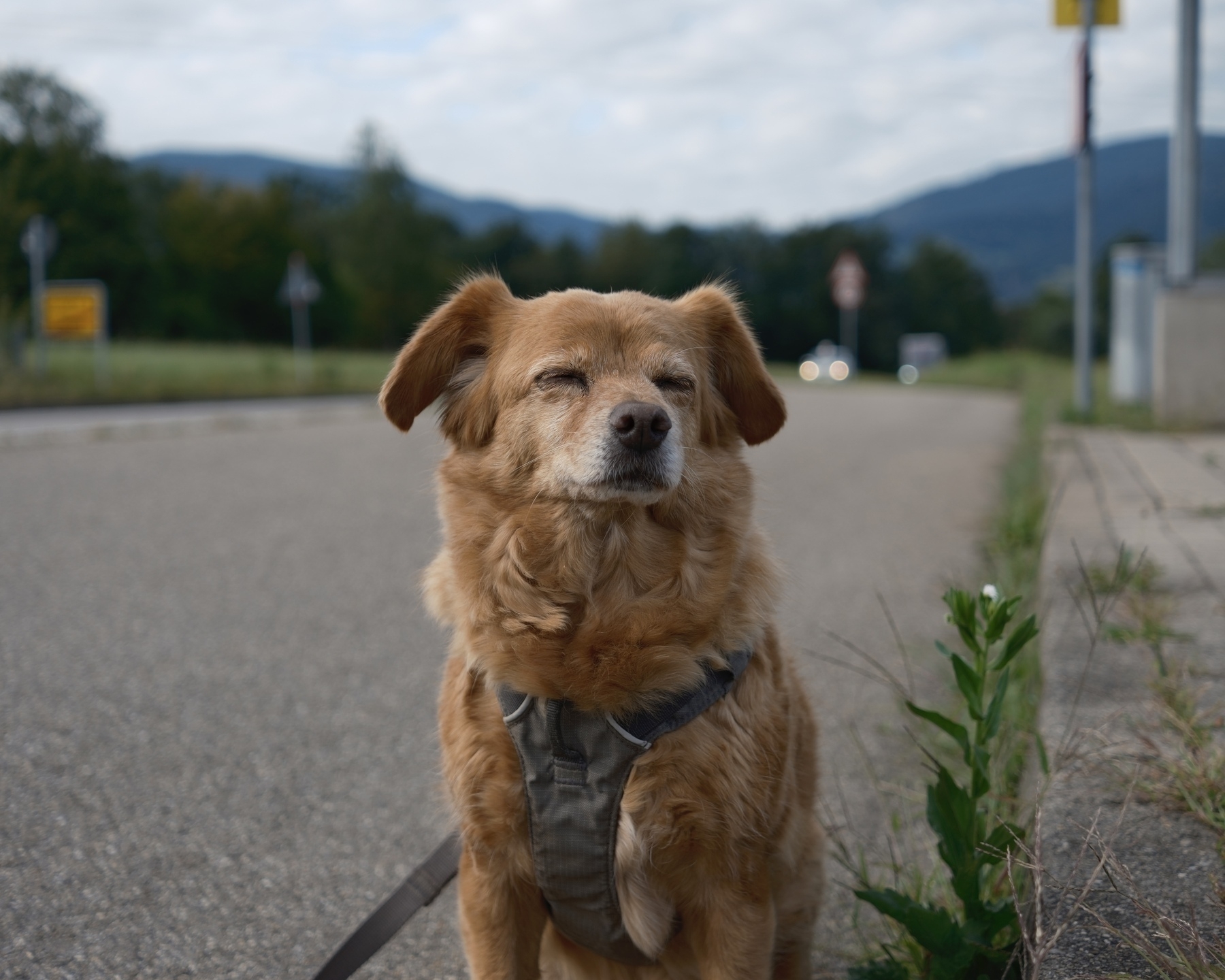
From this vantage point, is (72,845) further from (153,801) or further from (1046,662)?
(1046,662)

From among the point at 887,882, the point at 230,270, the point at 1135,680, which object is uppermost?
the point at 230,270

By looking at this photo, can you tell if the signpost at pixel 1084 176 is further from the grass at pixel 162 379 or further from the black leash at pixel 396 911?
the grass at pixel 162 379

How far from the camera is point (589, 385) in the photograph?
240 centimetres

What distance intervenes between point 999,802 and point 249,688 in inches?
113

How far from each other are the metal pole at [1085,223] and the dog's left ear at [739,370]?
10007 mm

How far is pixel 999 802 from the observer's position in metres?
2.90

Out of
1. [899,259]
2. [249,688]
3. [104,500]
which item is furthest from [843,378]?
[899,259]

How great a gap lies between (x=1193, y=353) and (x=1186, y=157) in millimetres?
1943

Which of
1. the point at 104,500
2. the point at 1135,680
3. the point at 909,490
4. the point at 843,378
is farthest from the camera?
the point at 843,378

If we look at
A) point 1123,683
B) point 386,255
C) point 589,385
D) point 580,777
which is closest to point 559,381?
point 589,385

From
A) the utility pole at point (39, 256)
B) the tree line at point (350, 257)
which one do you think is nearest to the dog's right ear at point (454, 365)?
the utility pole at point (39, 256)

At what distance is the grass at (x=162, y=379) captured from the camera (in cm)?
1819

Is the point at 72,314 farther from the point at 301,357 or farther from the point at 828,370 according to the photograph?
the point at 828,370

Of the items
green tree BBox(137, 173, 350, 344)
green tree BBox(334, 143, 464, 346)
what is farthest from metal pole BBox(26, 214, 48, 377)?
green tree BBox(334, 143, 464, 346)
